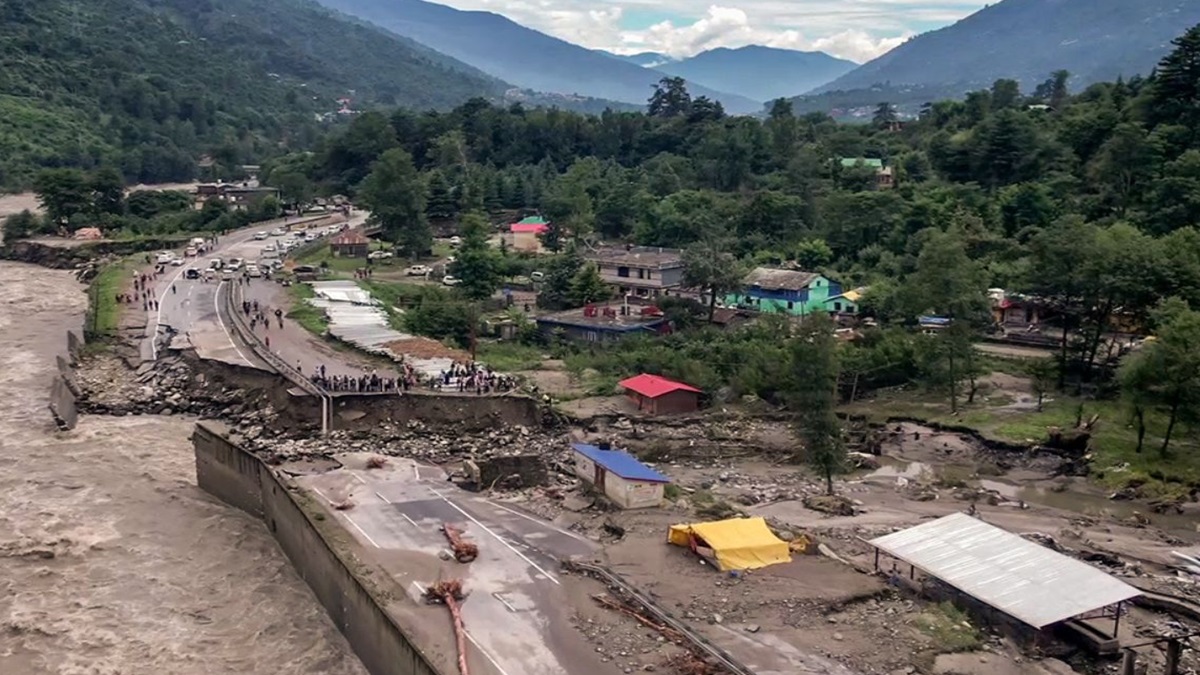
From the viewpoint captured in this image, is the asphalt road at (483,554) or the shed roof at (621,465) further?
the shed roof at (621,465)


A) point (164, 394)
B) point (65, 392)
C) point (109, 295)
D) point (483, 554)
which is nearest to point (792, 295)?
point (164, 394)

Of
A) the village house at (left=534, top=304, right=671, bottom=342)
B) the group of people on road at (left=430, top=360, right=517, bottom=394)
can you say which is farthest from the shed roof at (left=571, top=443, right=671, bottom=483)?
the village house at (left=534, top=304, right=671, bottom=342)

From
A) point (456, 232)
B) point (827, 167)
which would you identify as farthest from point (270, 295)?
point (827, 167)

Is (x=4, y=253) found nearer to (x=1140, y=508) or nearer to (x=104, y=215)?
(x=104, y=215)

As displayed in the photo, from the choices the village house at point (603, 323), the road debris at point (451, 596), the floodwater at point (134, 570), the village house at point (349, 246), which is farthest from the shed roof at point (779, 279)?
the road debris at point (451, 596)

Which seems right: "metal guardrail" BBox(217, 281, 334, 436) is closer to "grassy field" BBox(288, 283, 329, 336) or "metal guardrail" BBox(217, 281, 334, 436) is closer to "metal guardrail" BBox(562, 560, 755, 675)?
"grassy field" BBox(288, 283, 329, 336)

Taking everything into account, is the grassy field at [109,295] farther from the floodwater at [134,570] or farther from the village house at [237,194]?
the village house at [237,194]
